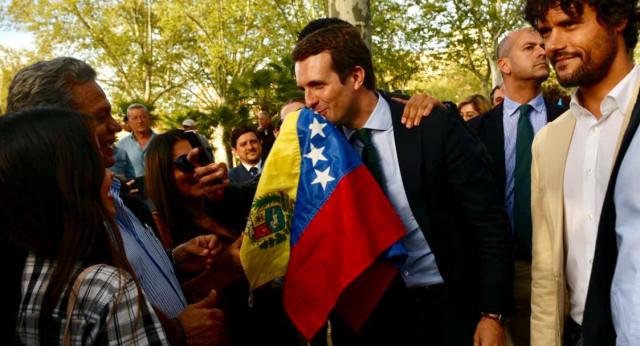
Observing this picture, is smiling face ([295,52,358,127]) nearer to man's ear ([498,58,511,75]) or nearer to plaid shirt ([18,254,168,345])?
plaid shirt ([18,254,168,345])

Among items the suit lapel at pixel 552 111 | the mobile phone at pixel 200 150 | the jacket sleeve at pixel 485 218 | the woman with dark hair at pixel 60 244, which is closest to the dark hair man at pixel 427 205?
the jacket sleeve at pixel 485 218

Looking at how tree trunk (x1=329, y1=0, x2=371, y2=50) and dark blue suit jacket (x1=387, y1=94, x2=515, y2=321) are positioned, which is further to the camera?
tree trunk (x1=329, y1=0, x2=371, y2=50)

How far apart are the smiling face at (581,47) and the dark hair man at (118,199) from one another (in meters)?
1.65

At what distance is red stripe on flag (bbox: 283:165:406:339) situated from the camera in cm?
233

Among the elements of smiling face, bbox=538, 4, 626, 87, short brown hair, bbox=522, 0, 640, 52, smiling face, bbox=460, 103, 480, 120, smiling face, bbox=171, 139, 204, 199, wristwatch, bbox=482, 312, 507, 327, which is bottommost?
wristwatch, bbox=482, 312, 507, 327

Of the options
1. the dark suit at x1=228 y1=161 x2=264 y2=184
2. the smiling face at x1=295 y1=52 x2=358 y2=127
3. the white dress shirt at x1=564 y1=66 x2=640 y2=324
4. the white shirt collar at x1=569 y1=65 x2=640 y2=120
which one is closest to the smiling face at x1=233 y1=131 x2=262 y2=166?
the dark suit at x1=228 y1=161 x2=264 y2=184

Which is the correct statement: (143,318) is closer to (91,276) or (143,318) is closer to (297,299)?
(91,276)

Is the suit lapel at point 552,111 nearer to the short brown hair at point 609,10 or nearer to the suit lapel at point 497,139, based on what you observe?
the suit lapel at point 497,139

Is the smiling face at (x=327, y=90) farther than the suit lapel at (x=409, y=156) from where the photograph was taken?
Yes

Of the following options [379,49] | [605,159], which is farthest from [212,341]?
[379,49]

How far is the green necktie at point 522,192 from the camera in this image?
10.4ft

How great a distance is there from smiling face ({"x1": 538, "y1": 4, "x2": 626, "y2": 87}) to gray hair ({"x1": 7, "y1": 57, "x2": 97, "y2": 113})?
2.03 m

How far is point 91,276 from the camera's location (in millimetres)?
1422

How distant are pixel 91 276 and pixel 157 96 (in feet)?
103
